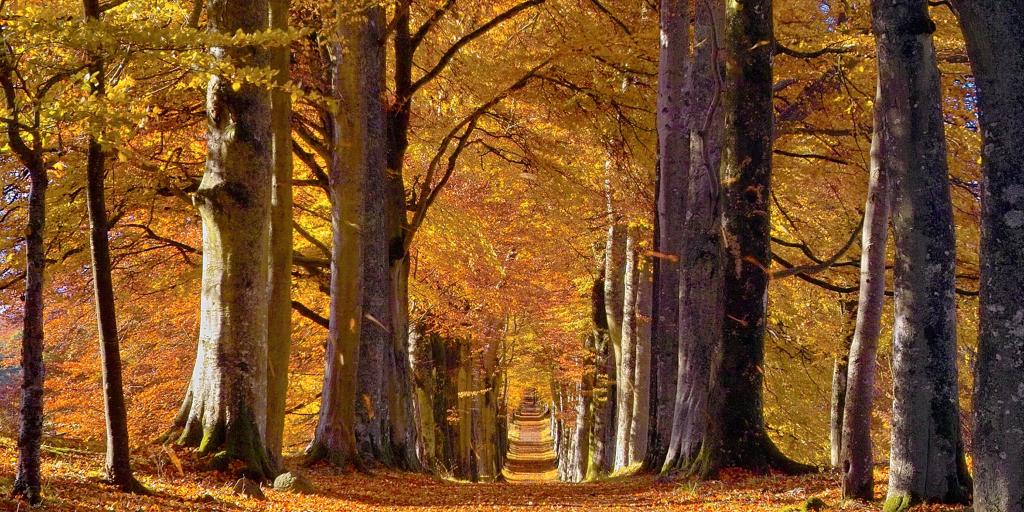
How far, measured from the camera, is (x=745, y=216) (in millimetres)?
10078

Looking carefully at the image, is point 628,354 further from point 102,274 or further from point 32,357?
point 32,357

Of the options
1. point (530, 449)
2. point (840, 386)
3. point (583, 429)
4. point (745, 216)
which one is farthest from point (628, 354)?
point (530, 449)

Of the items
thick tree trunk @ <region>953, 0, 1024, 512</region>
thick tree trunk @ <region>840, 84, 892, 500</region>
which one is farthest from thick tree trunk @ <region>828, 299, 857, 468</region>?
thick tree trunk @ <region>953, 0, 1024, 512</region>

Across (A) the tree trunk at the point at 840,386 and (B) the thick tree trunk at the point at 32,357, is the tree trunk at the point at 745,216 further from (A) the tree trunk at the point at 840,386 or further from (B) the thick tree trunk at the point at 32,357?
(B) the thick tree trunk at the point at 32,357

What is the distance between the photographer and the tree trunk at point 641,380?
16953mm

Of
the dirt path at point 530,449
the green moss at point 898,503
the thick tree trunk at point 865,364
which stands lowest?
the dirt path at point 530,449

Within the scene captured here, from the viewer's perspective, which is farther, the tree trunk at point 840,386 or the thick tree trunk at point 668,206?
the tree trunk at point 840,386

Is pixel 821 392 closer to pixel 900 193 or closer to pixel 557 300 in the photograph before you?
pixel 557 300

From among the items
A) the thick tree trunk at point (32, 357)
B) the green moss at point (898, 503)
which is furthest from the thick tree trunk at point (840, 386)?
the thick tree trunk at point (32, 357)

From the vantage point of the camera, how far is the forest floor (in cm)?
725

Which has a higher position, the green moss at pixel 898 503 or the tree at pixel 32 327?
the tree at pixel 32 327

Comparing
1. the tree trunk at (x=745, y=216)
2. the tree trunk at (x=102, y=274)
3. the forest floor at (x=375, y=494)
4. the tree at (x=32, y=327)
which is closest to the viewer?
the tree at (x=32, y=327)

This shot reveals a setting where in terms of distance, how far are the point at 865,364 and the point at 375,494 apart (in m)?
5.75

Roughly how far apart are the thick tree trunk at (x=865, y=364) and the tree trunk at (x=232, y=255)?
5.47m
